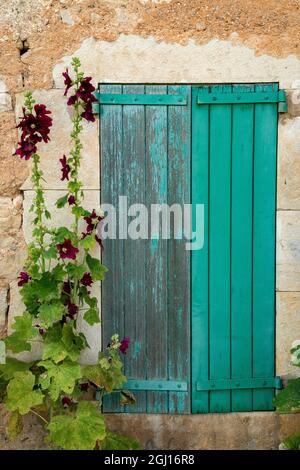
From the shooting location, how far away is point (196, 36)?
3.89 m

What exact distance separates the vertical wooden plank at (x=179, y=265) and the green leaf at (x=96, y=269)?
436 mm

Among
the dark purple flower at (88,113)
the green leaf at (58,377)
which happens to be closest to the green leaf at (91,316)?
the green leaf at (58,377)

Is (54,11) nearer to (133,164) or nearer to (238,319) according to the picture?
(133,164)

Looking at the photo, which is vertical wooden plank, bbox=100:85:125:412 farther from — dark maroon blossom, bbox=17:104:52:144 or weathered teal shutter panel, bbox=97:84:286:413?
dark maroon blossom, bbox=17:104:52:144

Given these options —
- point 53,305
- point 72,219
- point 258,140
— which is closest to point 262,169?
point 258,140

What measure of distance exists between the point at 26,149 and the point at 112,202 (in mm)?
607

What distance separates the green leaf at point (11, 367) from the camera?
12.2 ft

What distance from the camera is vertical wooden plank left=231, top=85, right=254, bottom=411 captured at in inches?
155

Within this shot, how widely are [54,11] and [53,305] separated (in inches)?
64.5

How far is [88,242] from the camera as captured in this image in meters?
3.65

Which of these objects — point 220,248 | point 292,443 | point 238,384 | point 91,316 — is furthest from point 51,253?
point 292,443

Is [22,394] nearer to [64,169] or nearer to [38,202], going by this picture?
[38,202]

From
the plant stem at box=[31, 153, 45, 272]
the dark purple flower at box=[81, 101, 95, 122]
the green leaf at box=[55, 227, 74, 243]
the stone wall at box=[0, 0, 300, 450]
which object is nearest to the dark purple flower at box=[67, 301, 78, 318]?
the plant stem at box=[31, 153, 45, 272]

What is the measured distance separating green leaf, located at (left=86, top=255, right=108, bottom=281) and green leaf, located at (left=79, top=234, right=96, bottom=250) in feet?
0.41
